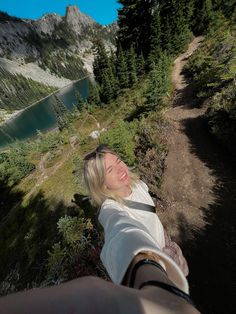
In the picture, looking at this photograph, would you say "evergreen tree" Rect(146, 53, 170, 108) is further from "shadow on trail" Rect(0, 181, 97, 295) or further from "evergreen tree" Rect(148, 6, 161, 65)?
"evergreen tree" Rect(148, 6, 161, 65)

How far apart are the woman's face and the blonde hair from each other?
53mm

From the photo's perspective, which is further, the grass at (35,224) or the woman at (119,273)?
the grass at (35,224)

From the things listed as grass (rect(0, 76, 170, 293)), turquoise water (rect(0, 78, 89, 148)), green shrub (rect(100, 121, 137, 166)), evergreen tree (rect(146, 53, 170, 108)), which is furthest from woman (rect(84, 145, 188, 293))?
turquoise water (rect(0, 78, 89, 148))

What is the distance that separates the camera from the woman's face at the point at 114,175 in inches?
108

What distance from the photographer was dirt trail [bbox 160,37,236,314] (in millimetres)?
5596

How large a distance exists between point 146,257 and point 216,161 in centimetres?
902

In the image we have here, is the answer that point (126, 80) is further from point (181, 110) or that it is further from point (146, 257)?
point (146, 257)

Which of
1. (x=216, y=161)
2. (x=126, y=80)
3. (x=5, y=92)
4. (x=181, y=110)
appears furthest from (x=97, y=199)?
(x=5, y=92)

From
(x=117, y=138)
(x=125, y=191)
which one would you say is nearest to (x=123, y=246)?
(x=125, y=191)

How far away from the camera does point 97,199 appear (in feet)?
8.96

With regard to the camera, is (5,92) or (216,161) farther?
(5,92)

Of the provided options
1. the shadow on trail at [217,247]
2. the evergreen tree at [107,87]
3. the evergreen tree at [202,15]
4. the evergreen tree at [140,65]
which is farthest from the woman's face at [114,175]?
the evergreen tree at [107,87]

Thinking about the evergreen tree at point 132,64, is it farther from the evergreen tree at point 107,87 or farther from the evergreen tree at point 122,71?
the evergreen tree at point 107,87

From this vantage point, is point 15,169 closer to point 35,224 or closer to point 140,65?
point 35,224
